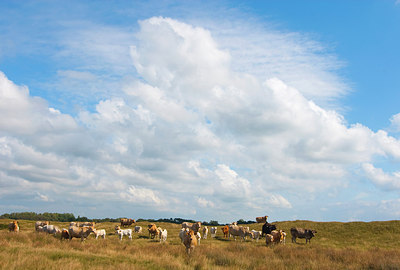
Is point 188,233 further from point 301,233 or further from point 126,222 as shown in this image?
point 126,222

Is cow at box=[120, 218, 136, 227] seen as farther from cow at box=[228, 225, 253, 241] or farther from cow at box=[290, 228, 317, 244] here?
cow at box=[290, 228, 317, 244]

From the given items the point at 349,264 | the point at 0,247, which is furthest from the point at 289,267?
the point at 0,247

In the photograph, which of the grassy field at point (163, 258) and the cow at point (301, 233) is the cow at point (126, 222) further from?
the cow at point (301, 233)

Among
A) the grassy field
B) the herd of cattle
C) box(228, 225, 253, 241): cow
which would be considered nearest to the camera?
the grassy field

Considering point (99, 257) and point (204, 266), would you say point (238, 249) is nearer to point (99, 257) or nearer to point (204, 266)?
point (204, 266)

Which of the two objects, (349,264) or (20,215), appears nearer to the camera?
(349,264)

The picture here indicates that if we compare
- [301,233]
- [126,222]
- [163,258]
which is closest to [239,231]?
[301,233]

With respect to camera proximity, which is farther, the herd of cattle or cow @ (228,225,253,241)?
cow @ (228,225,253,241)

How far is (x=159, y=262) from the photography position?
18.4m

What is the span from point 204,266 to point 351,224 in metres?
36.3

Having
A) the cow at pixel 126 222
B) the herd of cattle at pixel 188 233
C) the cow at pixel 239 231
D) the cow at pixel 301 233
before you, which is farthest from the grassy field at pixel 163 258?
the cow at pixel 126 222

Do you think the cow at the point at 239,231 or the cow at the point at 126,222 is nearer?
the cow at the point at 239,231

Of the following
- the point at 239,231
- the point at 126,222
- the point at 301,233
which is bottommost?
the point at 126,222

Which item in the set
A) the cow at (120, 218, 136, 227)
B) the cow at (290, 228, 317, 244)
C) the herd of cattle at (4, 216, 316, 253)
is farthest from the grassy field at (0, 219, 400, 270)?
the cow at (120, 218, 136, 227)
